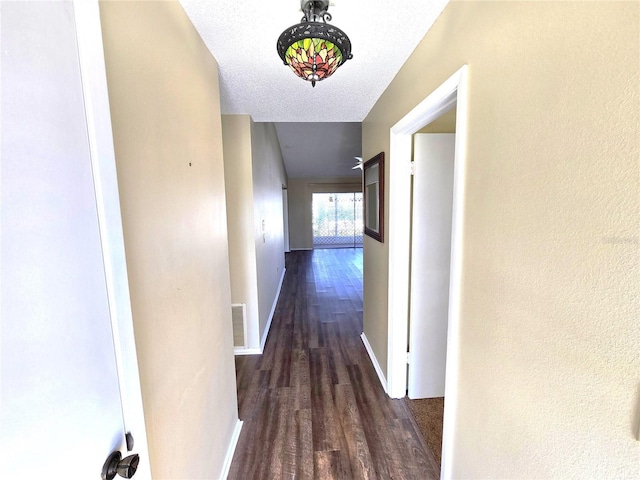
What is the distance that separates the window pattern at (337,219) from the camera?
8.92 m

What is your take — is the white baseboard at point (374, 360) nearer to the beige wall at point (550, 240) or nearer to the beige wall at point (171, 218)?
the beige wall at point (550, 240)

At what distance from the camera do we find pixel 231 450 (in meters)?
1.64

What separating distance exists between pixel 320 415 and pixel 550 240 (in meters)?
1.87

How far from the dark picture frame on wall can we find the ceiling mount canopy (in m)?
1.18

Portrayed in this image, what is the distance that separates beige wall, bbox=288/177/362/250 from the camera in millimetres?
8477

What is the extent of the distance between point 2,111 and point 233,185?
7.43 ft

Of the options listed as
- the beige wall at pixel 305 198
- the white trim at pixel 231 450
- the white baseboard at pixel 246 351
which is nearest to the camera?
the white trim at pixel 231 450

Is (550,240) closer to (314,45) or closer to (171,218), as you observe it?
(314,45)

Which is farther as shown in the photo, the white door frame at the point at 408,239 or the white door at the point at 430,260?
the white door at the point at 430,260

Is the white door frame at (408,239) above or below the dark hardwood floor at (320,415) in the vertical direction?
above

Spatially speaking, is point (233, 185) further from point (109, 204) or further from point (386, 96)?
point (109, 204)

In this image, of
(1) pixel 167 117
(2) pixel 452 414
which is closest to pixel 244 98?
(1) pixel 167 117

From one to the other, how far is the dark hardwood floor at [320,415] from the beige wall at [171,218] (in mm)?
389

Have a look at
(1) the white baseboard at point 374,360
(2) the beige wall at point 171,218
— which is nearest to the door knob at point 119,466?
(2) the beige wall at point 171,218
